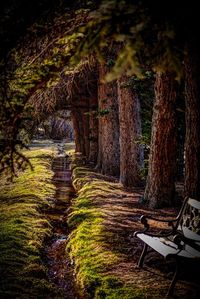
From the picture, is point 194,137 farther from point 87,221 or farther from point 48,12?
point 48,12

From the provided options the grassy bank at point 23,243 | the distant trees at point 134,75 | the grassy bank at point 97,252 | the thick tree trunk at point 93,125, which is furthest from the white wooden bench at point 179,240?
the thick tree trunk at point 93,125

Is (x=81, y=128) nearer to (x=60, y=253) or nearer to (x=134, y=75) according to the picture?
(x=134, y=75)

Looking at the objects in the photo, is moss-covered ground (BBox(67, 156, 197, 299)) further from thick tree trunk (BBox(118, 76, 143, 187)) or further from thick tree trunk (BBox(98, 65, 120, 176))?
thick tree trunk (BBox(98, 65, 120, 176))

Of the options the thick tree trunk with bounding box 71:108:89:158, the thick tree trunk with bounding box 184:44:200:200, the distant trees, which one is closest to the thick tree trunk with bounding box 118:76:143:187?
the distant trees

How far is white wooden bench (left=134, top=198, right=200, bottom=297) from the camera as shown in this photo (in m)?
5.21

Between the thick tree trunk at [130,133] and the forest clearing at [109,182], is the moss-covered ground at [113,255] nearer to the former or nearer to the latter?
the forest clearing at [109,182]

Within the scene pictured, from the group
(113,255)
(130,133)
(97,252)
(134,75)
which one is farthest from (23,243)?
(130,133)

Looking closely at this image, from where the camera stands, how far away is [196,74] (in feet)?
26.0

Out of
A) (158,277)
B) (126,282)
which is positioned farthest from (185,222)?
(126,282)

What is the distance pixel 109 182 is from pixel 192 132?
7.55 metres

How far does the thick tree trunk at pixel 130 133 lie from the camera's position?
545 inches

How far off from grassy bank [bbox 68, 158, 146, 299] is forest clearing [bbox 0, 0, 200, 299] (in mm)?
25

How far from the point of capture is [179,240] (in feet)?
17.7

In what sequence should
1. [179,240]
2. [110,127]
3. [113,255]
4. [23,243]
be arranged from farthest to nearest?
[110,127] < [23,243] < [113,255] < [179,240]
